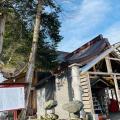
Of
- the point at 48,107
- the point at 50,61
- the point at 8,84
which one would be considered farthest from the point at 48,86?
the point at 8,84

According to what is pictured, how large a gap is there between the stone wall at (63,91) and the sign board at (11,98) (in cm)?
483

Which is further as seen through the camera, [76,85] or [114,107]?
[114,107]

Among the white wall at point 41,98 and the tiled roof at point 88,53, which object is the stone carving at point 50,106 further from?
the white wall at point 41,98

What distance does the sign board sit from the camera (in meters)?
4.97

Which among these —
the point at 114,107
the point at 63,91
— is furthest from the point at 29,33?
the point at 114,107

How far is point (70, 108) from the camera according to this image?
687 cm

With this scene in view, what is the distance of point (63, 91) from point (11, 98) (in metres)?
5.69

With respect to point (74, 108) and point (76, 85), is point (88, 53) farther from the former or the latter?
point (74, 108)

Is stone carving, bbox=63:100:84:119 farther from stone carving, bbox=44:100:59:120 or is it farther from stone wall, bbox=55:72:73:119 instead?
stone wall, bbox=55:72:73:119

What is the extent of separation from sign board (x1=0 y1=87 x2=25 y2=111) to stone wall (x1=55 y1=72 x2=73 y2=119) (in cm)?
483

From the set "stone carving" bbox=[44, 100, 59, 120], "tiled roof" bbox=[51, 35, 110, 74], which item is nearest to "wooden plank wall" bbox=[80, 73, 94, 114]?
"tiled roof" bbox=[51, 35, 110, 74]

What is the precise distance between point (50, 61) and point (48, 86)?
217 cm

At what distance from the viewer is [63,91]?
10492 millimetres

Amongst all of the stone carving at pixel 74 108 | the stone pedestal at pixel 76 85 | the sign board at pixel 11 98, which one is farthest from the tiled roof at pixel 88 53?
the sign board at pixel 11 98
